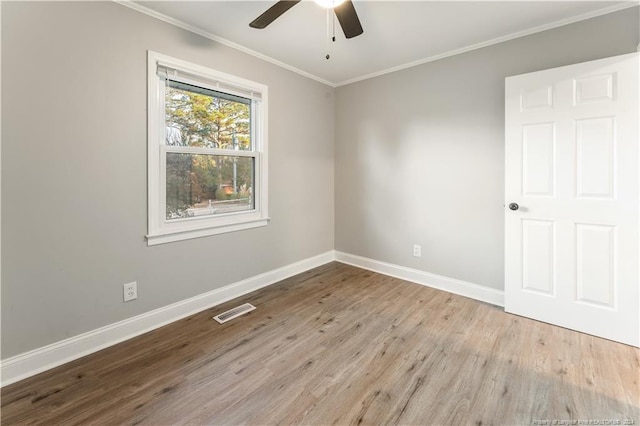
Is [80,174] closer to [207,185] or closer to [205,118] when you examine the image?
[207,185]

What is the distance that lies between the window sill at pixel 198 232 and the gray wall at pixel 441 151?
140 centimetres

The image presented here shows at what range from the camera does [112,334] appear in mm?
2131

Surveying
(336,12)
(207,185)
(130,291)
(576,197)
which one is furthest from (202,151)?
(576,197)

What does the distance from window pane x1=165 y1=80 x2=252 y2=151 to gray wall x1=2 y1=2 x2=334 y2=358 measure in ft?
0.80

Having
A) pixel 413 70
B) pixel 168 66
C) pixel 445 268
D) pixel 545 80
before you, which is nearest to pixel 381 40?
pixel 413 70

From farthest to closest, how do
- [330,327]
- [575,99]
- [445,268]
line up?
[445,268], [330,327], [575,99]

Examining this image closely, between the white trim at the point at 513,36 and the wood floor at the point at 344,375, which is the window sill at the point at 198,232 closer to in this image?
the wood floor at the point at 344,375

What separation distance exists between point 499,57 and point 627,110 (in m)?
1.07

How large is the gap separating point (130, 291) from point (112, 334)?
311mm

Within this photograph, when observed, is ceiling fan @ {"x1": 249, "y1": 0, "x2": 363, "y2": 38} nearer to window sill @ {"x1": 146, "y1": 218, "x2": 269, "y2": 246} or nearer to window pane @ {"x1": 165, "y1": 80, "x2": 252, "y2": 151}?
window pane @ {"x1": 165, "y1": 80, "x2": 252, "y2": 151}

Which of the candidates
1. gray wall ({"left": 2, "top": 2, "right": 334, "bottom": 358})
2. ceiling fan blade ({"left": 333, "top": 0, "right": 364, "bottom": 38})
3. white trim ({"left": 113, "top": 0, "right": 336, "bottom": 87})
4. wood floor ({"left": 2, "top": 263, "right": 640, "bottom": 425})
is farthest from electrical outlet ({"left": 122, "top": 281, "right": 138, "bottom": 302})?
ceiling fan blade ({"left": 333, "top": 0, "right": 364, "bottom": 38})

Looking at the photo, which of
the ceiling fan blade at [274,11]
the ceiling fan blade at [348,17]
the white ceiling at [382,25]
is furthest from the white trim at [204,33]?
the ceiling fan blade at [348,17]

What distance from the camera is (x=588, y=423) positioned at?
4.75ft

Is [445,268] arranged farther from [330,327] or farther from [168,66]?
[168,66]
